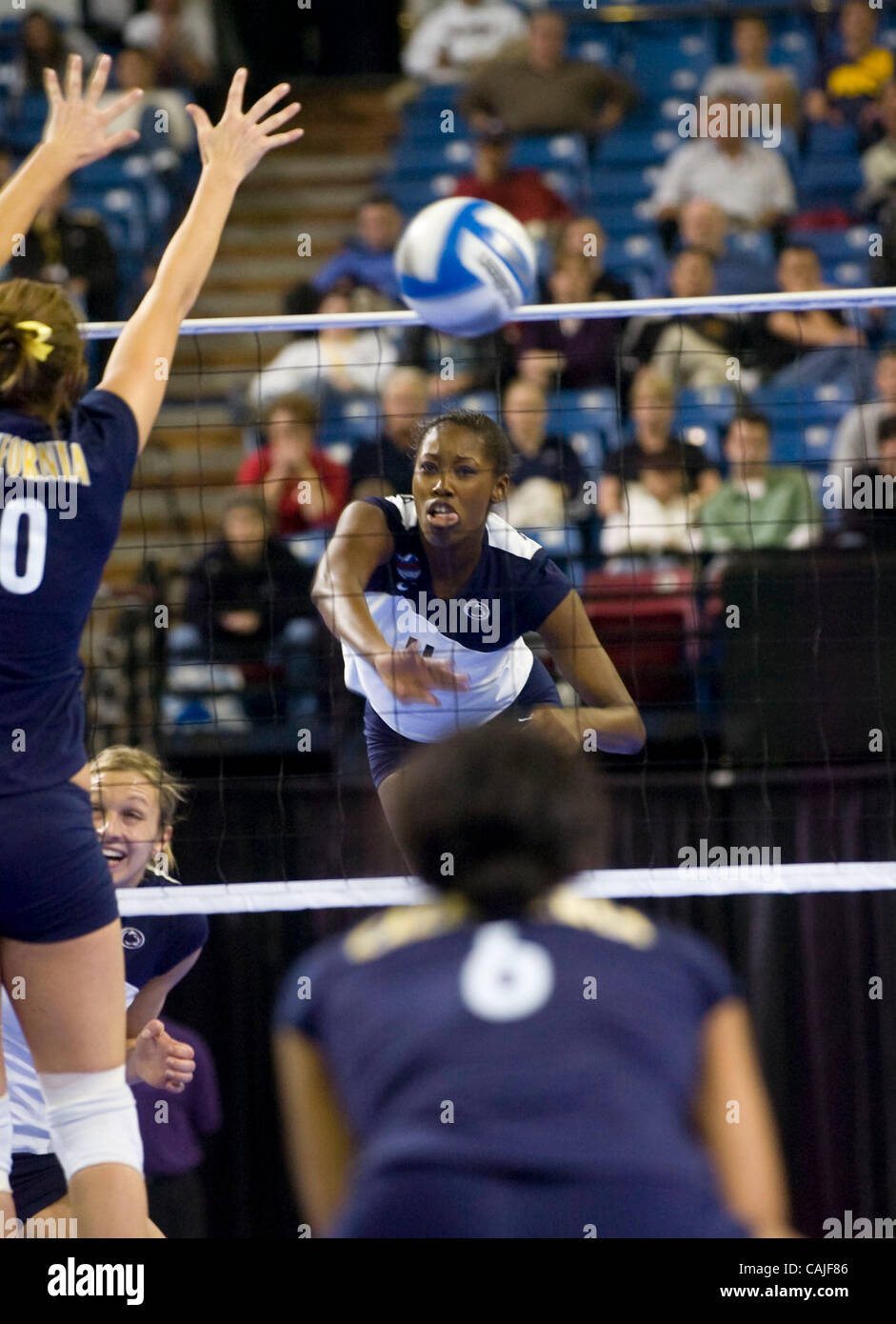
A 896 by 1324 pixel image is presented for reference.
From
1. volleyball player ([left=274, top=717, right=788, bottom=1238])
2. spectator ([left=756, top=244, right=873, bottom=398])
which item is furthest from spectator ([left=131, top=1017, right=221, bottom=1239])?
spectator ([left=756, top=244, right=873, bottom=398])

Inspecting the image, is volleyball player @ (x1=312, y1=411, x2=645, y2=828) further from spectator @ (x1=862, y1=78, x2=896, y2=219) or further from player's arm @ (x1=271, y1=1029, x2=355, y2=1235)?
spectator @ (x1=862, y1=78, x2=896, y2=219)

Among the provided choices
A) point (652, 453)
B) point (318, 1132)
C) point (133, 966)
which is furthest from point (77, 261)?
point (318, 1132)

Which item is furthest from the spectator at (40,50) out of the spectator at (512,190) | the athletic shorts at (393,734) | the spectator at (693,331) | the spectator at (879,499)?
the athletic shorts at (393,734)

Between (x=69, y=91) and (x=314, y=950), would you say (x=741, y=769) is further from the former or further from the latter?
(x=69, y=91)

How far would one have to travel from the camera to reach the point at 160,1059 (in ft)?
13.9

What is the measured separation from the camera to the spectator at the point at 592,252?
28.0ft

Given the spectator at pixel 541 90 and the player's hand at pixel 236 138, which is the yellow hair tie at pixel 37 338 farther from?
the spectator at pixel 541 90

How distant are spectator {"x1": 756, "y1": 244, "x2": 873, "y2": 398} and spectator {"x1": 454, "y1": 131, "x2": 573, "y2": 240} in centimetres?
165

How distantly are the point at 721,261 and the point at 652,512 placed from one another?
8.22ft

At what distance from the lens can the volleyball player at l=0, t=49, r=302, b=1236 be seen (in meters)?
3.02

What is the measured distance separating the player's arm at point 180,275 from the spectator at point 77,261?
5.56 m

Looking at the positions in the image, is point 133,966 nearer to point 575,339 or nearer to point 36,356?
point 36,356

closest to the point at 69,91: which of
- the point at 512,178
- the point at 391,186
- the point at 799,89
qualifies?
the point at 512,178

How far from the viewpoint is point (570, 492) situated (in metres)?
7.27
